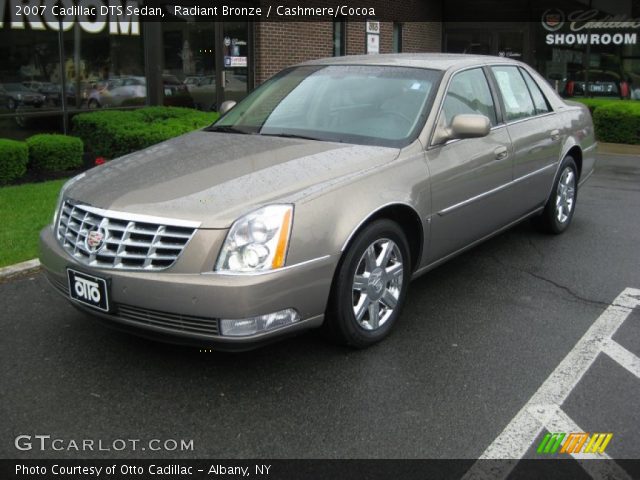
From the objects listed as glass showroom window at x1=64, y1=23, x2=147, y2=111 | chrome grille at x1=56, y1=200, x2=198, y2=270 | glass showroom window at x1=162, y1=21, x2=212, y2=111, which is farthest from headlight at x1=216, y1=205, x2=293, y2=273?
glass showroom window at x1=162, y1=21, x2=212, y2=111

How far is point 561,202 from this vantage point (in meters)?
6.40

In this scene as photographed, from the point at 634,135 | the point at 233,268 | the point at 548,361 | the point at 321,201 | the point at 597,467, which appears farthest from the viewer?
the point at 634,135

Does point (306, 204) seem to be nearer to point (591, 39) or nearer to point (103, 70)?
point (103, 70)

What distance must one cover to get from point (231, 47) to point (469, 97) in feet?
30.0

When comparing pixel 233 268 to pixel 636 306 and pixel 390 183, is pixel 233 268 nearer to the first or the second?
pixel 390 183

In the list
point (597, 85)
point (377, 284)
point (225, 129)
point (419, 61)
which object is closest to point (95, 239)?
point (377, 284)

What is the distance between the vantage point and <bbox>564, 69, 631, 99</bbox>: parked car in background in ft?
56.6

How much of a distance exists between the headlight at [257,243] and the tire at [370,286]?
0.47 m

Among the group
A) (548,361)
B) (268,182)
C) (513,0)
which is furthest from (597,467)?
(513,0)

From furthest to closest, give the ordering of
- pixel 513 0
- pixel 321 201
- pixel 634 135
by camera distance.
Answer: pixel 513 0 < pixel 634 135 < pixel 321 201

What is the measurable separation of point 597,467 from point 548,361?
1.00 m

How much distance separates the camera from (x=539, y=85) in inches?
241

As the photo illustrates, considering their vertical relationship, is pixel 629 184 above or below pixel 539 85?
below

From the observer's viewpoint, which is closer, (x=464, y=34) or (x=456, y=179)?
(x=456, y=179)
